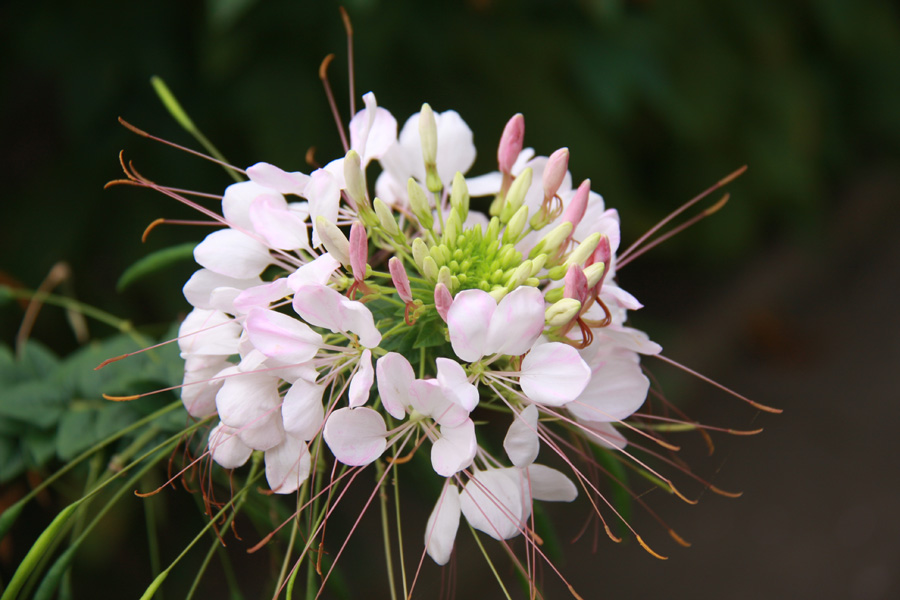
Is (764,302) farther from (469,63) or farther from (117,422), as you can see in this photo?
(117,422)

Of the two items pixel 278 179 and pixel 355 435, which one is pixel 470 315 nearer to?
pixel 355 435

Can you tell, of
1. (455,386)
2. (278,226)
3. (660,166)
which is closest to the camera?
(455,386)

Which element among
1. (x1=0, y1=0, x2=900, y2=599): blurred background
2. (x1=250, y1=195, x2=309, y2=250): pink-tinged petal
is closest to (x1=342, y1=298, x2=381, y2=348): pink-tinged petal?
(x1=250, y1=195, x2=309, y2=250): pink-tinged petal

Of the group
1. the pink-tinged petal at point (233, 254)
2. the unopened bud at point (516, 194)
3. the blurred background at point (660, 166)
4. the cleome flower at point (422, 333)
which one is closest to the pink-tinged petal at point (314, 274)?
the cleome flower at point (422, 333)

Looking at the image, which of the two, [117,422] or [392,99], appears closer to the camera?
[117,422]

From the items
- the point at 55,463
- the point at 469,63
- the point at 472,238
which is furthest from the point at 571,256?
the point at 469,63

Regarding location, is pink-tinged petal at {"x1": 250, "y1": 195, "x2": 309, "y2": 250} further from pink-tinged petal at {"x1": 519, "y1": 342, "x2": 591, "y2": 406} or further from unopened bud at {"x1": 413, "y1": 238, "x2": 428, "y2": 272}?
pink-tinged petal at {"x1": 519, "y1": 342, "x2": 591, "y2": 406}

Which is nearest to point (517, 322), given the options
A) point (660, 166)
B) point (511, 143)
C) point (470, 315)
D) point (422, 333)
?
point (470, 315)
